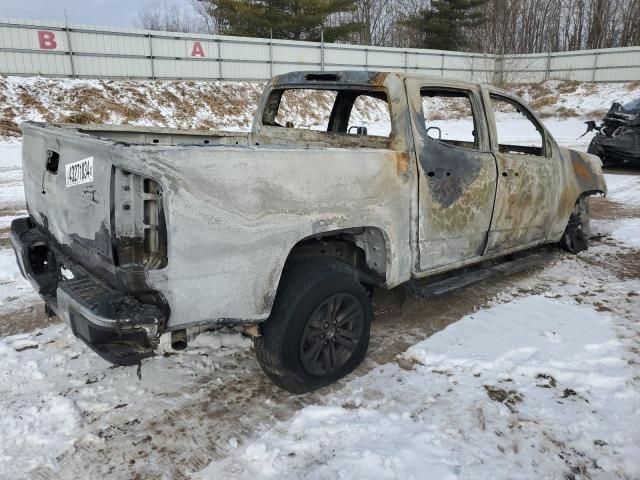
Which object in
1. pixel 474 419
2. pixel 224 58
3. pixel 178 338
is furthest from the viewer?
pixel 224 58

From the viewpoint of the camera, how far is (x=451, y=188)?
11.7 feet

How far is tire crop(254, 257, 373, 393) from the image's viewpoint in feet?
9.09

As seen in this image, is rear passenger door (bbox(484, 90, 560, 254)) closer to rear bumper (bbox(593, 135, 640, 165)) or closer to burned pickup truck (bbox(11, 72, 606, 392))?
burned pickup truck (bbox(11, 72, 606, 392))

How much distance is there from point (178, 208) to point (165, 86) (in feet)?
65.6

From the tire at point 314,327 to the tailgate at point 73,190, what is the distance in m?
0.95

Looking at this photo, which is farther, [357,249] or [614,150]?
[614,150]

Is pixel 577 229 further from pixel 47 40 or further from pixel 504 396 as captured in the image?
pixel 47 40

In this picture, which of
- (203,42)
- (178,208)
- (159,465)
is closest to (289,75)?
(178,208)

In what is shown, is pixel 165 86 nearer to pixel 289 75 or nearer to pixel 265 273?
Answer: pixel 289 75

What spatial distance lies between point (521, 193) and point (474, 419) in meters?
2.29

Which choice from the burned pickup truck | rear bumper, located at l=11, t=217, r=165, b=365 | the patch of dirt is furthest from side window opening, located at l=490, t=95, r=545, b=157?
rear bumper, located at l=11, t=217, r=165, b=365

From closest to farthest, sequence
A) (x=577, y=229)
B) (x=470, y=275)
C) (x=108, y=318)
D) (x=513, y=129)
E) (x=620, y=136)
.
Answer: (x=108, y=318), (x=470, y=275), (x=577, y=229), (x=620, y=136), (x=513, y=129)

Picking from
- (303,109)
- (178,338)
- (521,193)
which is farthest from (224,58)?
(178,338)

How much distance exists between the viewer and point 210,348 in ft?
11.5
